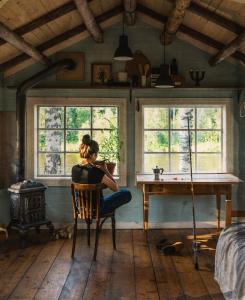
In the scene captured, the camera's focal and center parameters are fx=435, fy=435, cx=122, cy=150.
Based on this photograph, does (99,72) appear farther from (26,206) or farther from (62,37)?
(26,206)

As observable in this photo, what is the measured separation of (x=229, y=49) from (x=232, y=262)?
3.21 meters

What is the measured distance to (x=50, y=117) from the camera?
6820 millimetres

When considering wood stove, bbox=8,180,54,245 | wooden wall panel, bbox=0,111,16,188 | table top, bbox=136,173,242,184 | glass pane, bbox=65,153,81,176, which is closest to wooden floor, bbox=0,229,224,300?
wood stove, bbox=8,180,54,245

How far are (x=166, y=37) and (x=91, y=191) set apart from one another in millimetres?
2635

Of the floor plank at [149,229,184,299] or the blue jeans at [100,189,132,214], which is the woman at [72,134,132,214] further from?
the floor plank at [149,229,184,299]

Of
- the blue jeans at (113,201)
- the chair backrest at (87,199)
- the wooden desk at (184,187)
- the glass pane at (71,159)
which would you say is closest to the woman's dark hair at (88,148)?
the chair backrest at (87,199)

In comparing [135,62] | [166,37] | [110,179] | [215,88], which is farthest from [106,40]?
[110,179]

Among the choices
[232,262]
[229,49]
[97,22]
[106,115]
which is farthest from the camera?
[106,115]

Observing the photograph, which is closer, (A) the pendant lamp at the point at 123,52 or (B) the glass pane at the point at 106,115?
(A) the pendant lamp at the point at 123,52

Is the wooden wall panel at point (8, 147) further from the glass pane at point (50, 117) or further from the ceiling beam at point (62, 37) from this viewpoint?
the ceiling beam at point (62, 37)

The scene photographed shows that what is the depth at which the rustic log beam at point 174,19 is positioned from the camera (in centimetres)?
479

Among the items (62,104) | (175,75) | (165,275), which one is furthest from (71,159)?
(165,275)

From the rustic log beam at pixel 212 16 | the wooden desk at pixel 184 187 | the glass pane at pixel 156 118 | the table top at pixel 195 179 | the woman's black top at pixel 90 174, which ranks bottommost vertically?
the wooden desk at pixel 184 187

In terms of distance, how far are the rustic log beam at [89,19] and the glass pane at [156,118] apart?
1.32 m
